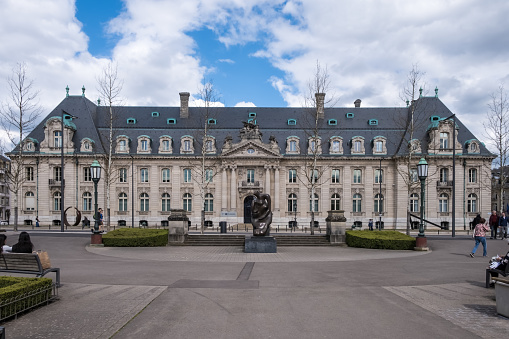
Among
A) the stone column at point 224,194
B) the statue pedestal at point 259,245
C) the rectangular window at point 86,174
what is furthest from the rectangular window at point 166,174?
the statue pedestal at point 259,245

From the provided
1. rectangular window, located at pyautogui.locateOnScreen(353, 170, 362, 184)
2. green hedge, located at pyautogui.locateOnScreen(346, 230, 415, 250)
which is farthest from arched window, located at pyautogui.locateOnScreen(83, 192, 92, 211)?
green hedge, located at pyautogui.locateOnScreen(346, 230, 415, 250)

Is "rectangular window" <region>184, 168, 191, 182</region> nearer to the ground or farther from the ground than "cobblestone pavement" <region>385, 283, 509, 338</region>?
farther from the ground

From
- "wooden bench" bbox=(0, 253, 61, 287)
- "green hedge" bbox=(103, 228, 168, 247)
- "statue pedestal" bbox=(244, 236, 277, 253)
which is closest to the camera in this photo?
"wooden bench" bbox=(0, 253, 61, 287)

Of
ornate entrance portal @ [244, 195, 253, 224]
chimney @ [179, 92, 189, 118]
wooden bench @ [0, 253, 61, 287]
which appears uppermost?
chimney @ [179, 92, 189, 118]

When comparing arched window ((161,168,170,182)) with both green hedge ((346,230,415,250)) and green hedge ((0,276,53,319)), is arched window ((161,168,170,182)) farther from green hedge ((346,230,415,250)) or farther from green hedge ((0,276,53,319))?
green hedge ((0,276,53,319))

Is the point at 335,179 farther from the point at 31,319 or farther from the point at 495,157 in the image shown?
the point at 31,319

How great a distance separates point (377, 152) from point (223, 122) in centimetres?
2238

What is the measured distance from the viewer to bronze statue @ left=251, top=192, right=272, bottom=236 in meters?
22.0

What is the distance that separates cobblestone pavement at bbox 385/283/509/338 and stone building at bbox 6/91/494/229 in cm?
4037

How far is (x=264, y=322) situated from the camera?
8227 millimetres

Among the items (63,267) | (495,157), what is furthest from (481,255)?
(495,157)

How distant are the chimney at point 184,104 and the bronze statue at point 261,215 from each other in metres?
38.0

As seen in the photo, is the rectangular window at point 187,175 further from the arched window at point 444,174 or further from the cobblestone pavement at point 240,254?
the arched window at point 444,174

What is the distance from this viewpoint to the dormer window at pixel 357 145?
53625 mm
